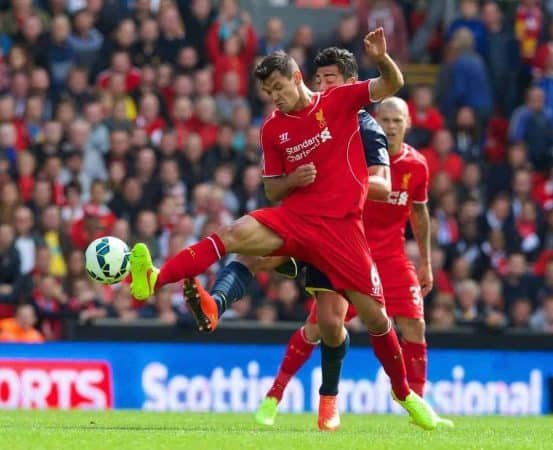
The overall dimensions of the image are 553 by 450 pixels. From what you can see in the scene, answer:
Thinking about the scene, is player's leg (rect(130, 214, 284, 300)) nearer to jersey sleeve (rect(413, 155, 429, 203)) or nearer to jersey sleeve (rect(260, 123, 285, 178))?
jersey sleeve (rect(260, 123, 285, 178))

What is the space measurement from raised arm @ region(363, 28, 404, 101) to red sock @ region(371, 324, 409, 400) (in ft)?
5.48

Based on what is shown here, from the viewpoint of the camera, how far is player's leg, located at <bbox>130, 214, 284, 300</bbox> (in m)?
10.5

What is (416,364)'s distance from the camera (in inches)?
502

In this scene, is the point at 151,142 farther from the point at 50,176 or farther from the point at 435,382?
the point at 435,382

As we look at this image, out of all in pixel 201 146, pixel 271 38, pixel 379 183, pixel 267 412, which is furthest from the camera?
pixel 271 38

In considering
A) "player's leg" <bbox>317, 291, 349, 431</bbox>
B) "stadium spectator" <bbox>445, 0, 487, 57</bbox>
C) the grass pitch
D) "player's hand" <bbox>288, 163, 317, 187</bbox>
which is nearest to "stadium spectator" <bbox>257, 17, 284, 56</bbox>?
"stadium spectator" <bbox>445, 0, 487, 57</bbox>

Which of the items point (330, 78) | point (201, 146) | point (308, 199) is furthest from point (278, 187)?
point (201, 146)

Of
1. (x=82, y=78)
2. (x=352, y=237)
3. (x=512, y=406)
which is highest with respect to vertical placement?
(x=82, y=78)

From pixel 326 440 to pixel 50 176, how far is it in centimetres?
901

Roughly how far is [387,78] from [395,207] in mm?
2444

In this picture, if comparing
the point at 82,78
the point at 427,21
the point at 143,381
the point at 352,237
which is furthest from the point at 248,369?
the point at 427,21

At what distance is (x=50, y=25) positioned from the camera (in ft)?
66.0

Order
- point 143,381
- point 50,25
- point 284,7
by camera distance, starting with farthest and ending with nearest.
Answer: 1. point 284,7
2. point 50,25
3. point 143,381

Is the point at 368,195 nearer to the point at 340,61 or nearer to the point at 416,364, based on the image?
the point at 340,61
